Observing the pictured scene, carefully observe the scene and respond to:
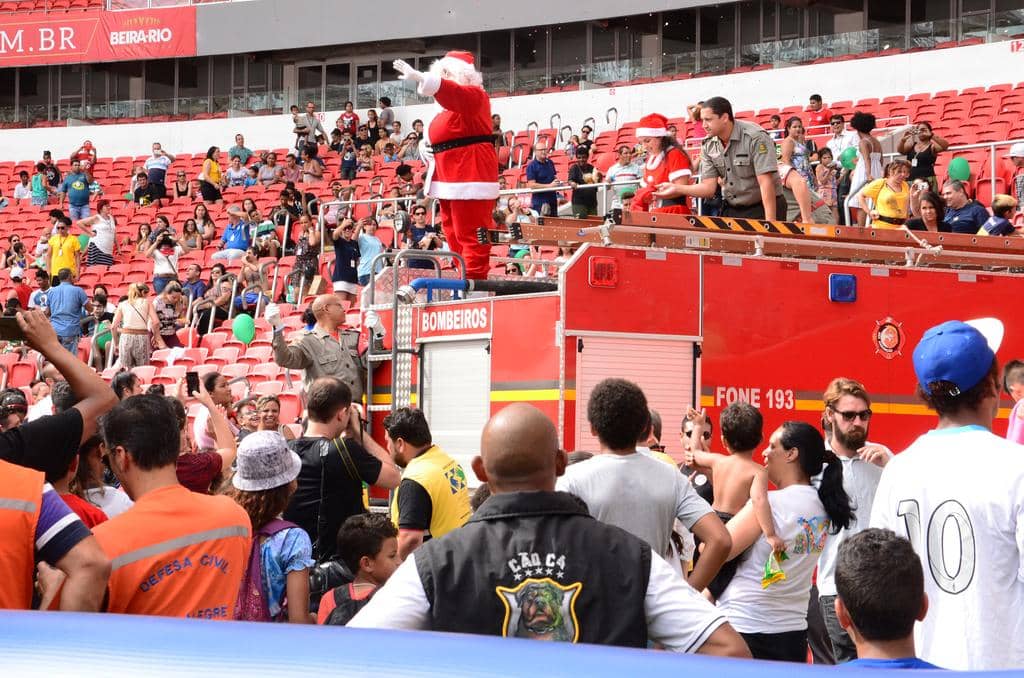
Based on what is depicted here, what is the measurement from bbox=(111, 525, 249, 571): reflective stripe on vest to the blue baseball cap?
5.89 feet

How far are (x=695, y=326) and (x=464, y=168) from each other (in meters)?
2.49

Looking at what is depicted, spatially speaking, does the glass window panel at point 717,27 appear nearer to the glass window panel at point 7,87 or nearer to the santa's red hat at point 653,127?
the glass window panel at point 7,87

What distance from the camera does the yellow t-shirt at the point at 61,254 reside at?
22.1 m

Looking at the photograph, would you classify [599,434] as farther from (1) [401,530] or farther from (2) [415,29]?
(2) [415,29]

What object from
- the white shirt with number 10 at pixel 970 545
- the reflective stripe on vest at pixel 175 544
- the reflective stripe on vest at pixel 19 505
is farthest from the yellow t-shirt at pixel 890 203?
the reflective stripe on vest at pixel 19 505

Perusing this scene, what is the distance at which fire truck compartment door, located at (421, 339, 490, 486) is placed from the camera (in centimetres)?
818

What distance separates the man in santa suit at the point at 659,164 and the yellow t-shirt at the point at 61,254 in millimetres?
14739

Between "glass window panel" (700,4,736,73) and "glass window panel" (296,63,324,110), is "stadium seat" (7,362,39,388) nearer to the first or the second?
"glass window panel" (296,63,324,110)

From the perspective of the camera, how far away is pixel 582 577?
264 centimetres

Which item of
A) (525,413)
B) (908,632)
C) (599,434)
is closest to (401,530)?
(599,434)

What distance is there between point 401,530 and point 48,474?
6.59 ft

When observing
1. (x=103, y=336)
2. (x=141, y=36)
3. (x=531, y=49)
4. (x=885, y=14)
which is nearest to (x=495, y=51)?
(x=531, y=49)

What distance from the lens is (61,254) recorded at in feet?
72.6

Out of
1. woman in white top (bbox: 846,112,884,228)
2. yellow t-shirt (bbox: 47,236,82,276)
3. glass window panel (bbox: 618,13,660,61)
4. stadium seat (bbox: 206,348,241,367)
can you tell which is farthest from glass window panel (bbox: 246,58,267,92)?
woman in white top (bbox: 846,112,884,228)
